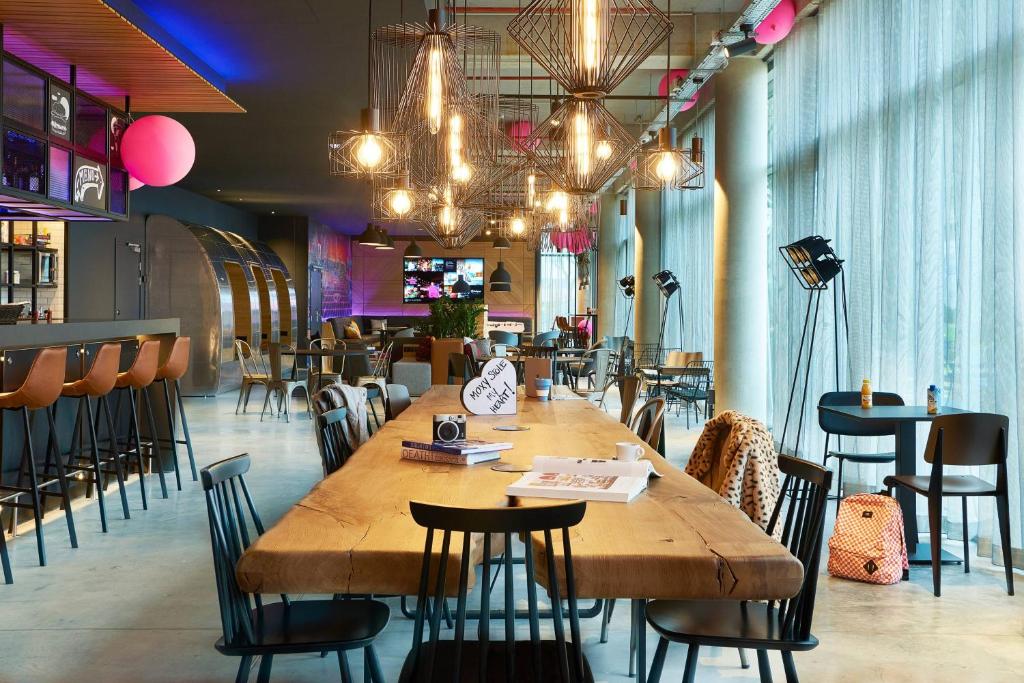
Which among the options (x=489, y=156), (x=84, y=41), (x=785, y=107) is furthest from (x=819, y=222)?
(x=84, y=41)

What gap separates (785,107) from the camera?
320 inches

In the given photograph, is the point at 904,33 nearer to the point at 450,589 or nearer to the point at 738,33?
the point at 738,33

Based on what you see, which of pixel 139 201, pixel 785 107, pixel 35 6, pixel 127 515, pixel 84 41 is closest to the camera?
pixel 35 6

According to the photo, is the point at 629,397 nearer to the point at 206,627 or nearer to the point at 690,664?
the point at 206,627

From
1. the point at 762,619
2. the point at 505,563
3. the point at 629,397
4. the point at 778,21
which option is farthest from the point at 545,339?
the point at 505,563

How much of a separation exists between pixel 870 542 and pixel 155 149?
5774mm

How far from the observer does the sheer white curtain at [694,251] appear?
1138 cm

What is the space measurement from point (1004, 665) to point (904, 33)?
412 cm

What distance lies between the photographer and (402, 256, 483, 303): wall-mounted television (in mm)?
24594

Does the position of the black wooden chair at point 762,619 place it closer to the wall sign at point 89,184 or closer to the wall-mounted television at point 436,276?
the wall sign at point 89,184

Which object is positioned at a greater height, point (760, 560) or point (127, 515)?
point (760, 560)

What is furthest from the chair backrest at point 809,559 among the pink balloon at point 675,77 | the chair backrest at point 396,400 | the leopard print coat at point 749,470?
the pink balloon at point 675,77

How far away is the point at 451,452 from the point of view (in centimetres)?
307

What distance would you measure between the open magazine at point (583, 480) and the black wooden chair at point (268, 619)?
55 cm
